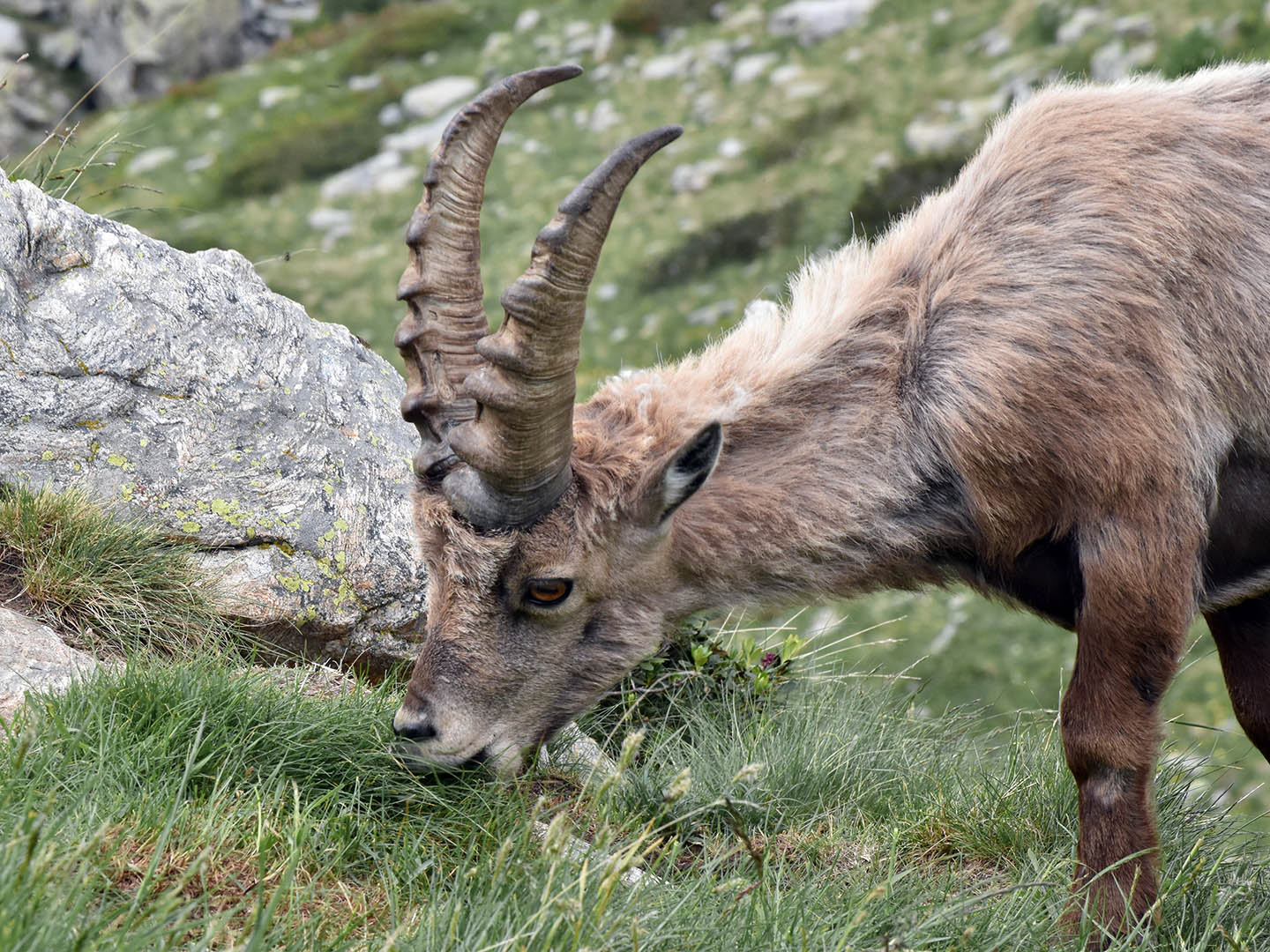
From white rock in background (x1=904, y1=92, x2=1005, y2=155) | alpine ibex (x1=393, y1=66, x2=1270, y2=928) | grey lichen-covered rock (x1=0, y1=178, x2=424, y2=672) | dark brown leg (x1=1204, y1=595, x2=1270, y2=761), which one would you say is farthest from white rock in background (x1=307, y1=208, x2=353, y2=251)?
dark brown leg (x1=1204, y1=595, x2=1270, y2=761)

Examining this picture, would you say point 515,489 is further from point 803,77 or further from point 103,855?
point 803,77

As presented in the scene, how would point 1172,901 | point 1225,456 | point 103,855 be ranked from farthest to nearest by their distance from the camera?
1. point 1225,456
2. point 1172,901
3. point 103,855

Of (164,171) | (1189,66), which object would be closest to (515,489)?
(1189,66)

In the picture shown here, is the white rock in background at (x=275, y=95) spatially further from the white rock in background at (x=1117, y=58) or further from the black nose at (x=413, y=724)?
the black nose at (x=413, y=724)

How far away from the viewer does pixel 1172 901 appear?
509cm

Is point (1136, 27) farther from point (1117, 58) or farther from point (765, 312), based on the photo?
point (765, 312)

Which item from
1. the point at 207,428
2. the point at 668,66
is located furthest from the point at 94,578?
the point at 668,66

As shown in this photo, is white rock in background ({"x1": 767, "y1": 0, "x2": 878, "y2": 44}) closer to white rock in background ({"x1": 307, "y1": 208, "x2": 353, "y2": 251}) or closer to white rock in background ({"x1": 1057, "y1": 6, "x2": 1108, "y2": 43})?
white rock in background ({"x1": 1057, "y1": 6, "x2": 1108, "y2": 43})

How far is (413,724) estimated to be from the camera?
512cm

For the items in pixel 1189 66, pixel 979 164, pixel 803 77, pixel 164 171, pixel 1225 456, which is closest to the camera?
→ pixel 1225 456

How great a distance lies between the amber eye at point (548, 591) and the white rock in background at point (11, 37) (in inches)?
1489

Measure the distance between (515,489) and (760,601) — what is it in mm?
1283

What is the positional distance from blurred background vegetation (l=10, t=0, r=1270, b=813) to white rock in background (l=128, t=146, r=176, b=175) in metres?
0.09

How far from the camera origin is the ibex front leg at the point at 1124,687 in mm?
4949
